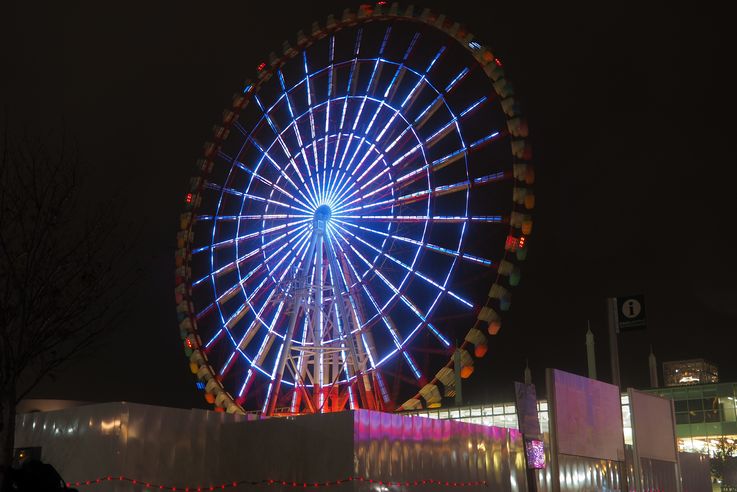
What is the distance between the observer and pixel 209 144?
3294 centimetres

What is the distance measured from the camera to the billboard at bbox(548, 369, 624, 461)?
17.1 m

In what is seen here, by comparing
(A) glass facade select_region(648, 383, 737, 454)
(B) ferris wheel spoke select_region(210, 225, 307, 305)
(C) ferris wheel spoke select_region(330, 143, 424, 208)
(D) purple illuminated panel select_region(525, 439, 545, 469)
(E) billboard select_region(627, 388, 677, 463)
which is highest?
(C) ferris wheel spoke select_region(330, 143, 424, 208)

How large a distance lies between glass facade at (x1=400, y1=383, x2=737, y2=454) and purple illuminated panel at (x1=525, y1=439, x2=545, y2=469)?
113 feet

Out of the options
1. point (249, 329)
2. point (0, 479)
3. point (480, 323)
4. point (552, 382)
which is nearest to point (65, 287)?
point (0, 479)

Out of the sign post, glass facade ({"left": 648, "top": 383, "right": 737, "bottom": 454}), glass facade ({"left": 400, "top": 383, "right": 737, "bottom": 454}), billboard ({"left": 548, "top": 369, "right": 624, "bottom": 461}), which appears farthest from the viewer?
glass facade ({"left": 648, "top": 383, "right": 737, "bottom": 454})

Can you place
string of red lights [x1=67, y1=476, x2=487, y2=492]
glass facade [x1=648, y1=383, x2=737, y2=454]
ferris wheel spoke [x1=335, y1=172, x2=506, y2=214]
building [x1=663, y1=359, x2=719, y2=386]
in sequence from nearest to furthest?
string of red lights [x1=67, y1=476, x2=487, y2=492], ferris wheel spoke [x1=335, y1=172, x2=506, y2=214], glass facade [x1=648, y1=383, x2=737, y2=454], building [x1=663, y1=359, x2=719, y2=386]

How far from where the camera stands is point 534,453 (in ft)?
56.9

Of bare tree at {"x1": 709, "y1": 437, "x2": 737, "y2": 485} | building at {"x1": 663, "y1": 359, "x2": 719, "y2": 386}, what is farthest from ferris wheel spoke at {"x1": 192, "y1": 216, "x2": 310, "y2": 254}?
building at {"x1": 663, "y1": 359, "x2": 719, "y2": 386}

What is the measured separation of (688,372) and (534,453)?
81366 millimetres

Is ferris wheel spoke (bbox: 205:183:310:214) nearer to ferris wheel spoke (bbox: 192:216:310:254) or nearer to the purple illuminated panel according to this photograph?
ferris wheel spoke (bbox: 192:216:310:254)

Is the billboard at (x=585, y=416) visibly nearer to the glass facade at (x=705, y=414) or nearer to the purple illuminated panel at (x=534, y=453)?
A: the purple illuminated panel at (x=534, y=453)

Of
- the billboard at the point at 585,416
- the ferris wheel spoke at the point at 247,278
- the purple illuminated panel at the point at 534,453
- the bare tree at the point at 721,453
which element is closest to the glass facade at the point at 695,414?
the bare tree at the point at 721,453

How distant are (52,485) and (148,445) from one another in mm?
7577

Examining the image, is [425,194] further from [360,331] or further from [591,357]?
[591,357]
